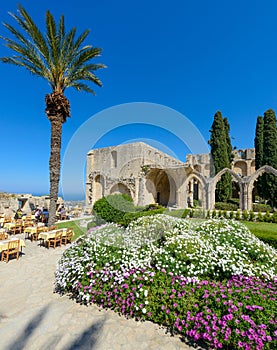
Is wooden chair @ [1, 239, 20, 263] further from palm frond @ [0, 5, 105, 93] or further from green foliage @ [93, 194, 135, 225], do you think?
palm frond @ [0, 5, 105, 93]

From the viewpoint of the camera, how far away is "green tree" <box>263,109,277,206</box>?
1786 cm

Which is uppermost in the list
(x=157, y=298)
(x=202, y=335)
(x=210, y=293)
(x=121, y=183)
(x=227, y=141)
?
(x=227, y=141)

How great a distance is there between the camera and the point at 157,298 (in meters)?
2.94

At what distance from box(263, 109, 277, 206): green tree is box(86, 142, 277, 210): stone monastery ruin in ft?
4.67

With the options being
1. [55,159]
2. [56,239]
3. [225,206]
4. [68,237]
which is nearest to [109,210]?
[68,237]

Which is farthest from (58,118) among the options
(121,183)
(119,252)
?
(121,183)

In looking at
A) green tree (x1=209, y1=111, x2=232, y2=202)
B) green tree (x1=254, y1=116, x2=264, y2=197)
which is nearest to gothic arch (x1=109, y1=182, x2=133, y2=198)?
green tree (x1=209, y1=111, x2=232, y2=202)

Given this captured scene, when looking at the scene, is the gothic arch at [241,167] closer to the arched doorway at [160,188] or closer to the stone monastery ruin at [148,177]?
the stone monastery ruin at [148,177]

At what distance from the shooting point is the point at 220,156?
66.8 ft

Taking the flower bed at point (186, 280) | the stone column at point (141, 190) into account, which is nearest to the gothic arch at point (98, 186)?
the stone column at point (141, 190)

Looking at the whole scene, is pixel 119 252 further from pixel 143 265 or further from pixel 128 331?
pixel 128 331

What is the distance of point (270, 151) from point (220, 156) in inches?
189

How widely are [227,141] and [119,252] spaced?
76.0 feet

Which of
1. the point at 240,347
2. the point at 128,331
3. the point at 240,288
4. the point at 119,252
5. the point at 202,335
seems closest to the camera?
the point at 240,347
